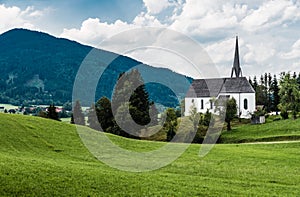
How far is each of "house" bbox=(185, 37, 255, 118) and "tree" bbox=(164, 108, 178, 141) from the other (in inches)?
1086

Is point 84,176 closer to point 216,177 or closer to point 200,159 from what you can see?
point 216,177

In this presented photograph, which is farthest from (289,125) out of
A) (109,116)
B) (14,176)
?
(14,176)

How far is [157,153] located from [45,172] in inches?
578

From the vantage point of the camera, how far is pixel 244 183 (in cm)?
1959

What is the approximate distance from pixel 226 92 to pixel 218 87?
253 centimetres

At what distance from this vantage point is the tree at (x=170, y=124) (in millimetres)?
59578

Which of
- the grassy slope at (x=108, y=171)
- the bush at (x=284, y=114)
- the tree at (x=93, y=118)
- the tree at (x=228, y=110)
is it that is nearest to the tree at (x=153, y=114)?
the tree at (x=93, y=118)

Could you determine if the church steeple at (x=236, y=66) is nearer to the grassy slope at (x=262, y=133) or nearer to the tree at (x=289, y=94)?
the tree at (x=289, y=94)

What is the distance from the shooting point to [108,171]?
1980 cm

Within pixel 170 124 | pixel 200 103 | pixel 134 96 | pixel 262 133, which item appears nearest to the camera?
pixel 170 124

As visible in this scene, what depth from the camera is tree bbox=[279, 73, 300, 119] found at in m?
73.1

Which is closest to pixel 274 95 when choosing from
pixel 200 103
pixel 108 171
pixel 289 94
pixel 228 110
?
pixel 200 103

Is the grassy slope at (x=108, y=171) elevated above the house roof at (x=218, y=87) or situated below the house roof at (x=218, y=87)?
below

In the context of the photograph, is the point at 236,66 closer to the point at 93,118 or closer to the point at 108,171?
the point at 93,118
